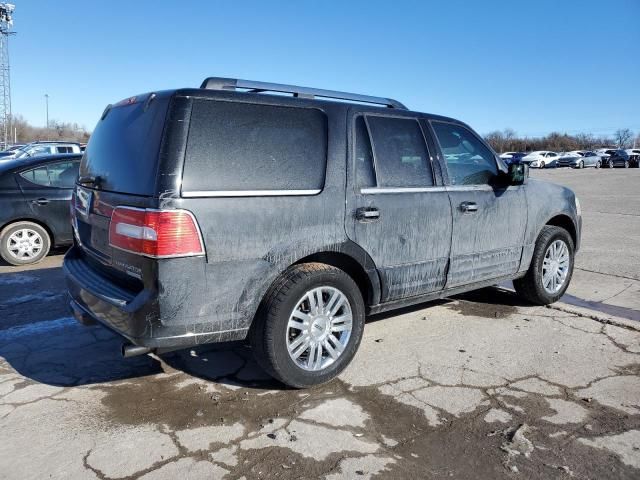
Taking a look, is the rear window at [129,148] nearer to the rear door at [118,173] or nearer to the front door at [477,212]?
the rear door at [118,173]

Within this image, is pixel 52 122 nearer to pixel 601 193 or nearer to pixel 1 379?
pixel 601 193

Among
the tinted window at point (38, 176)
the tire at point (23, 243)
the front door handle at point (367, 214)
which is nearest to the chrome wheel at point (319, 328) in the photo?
the front door handle at point (367, 214)

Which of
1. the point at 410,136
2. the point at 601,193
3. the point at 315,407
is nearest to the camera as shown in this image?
the point at 315,407

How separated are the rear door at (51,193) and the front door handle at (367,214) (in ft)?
18.7

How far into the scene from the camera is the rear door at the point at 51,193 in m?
7.59

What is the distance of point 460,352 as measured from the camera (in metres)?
4.27

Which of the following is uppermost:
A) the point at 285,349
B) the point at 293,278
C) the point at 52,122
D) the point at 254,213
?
the point at 52,122

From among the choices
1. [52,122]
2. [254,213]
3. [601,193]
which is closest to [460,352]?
[254,213]

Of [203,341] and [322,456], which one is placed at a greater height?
[203,341]

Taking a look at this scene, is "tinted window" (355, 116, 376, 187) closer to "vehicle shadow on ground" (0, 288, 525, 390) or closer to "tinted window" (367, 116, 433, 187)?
"tinted window" (367, 116, 433, 187)

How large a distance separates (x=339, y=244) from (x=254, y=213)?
69 cm

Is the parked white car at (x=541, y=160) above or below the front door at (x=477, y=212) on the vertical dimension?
above

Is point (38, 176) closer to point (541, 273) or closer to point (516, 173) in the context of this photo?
point (516, 173)

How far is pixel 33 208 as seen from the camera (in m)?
7.55
